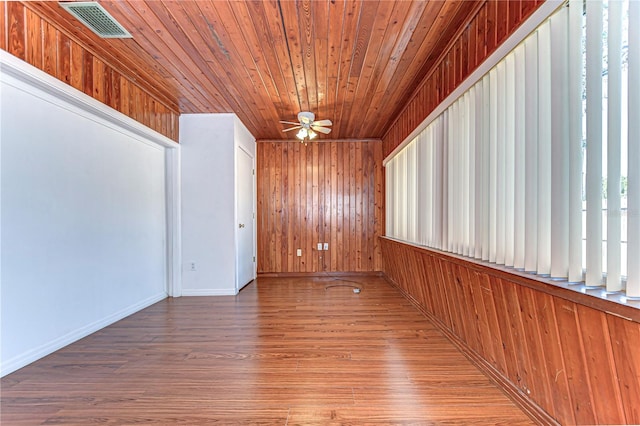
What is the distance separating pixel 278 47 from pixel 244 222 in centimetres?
276

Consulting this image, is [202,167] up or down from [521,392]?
up

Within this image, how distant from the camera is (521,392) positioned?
1.54 meters

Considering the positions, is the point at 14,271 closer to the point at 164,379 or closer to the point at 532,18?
the point at 164,379

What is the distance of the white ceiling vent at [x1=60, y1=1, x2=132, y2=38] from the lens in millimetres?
1904

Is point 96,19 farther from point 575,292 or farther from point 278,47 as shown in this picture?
point 575,292

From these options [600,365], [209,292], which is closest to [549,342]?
[600,365]

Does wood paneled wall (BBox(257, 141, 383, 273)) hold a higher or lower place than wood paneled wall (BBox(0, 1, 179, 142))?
lower

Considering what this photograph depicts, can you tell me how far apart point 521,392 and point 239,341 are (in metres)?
1.98

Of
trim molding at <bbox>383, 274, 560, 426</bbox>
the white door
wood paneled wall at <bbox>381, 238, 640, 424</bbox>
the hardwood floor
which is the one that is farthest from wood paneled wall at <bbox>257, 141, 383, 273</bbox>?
wood paneled wall at <bbox>381, 238, 640, 424</bbox>

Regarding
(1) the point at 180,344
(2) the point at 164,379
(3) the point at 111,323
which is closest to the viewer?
(2) the point at 164,379

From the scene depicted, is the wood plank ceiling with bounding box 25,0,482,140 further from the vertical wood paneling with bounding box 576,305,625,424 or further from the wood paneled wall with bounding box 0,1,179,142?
the vertical wood paneling with bounding box 576,305,625,424

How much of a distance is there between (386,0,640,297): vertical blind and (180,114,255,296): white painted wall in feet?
9.62

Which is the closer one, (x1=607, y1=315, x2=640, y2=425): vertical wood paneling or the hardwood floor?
(x1=607, y1=315, x2=640, y2=425): vertical wood paneling

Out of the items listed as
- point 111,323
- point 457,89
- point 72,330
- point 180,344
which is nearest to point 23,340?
→ point 72,330
